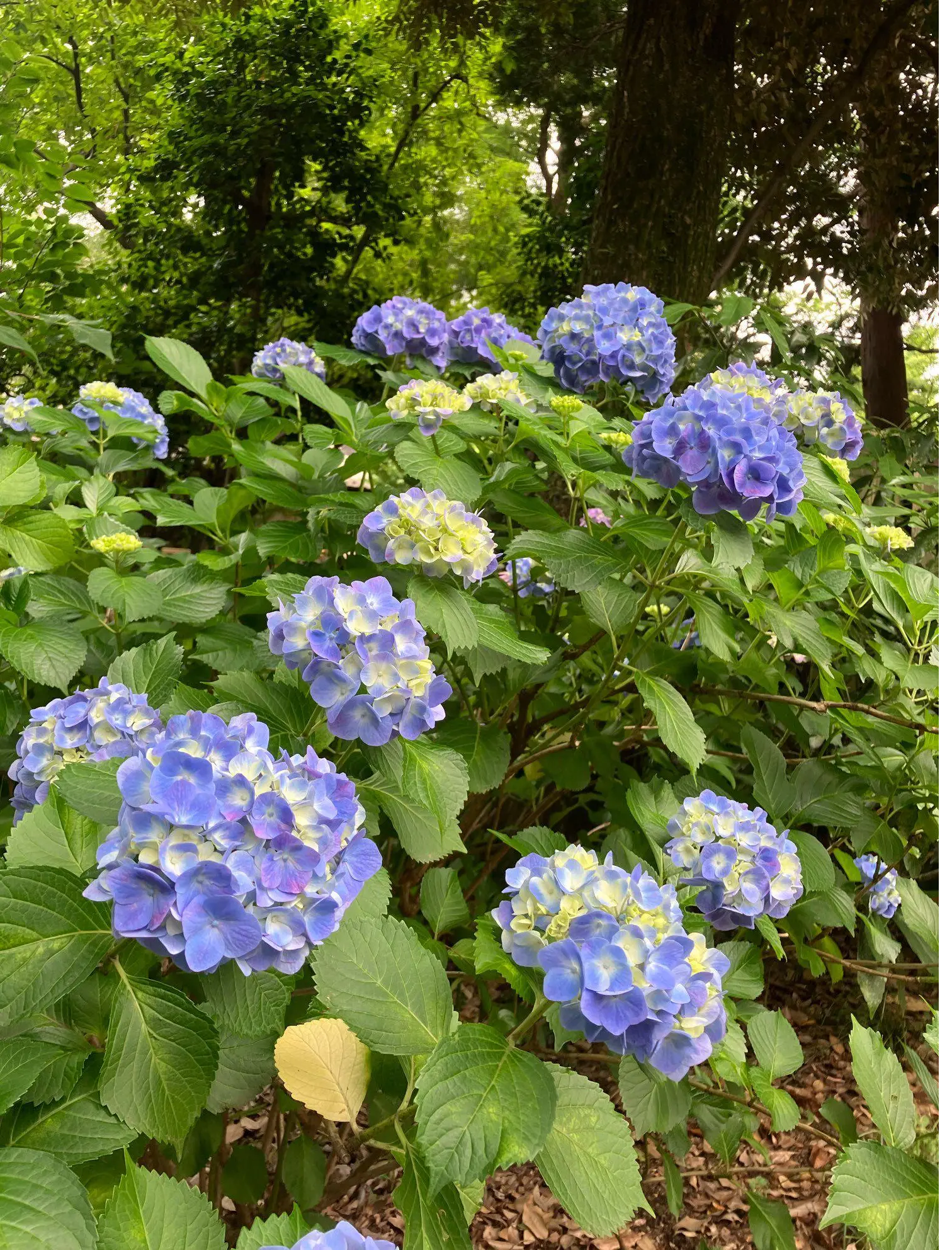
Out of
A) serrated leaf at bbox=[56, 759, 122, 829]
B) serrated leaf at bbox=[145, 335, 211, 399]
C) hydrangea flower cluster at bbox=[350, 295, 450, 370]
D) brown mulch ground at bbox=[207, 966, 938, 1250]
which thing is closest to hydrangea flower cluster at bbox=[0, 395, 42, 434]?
serrated leaf at bbox=[145, 335, 211, 399]

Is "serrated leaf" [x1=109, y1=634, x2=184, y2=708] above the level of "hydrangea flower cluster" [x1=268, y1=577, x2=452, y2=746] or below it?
below

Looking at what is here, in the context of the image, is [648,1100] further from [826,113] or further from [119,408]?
[826,113]

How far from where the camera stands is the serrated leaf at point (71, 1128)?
71cm

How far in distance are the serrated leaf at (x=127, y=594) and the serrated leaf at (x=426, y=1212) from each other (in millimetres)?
823

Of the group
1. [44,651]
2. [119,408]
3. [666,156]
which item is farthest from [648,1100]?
[666,156]

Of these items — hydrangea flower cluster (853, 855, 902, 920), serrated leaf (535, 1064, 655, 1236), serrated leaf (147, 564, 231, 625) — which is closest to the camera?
serrated leaf (535, 1064, 655, 1236)

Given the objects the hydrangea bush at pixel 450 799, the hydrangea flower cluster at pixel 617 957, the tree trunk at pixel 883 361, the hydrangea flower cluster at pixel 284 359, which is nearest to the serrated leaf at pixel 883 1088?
the hydrangea bush at pixel 450 799

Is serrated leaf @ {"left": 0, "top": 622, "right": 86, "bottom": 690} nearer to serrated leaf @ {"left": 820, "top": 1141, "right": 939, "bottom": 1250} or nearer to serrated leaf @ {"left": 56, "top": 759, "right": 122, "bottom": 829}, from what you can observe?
serrated leaf @ {"left": 56, "top": 759, "right": 122, "bottom": 829}

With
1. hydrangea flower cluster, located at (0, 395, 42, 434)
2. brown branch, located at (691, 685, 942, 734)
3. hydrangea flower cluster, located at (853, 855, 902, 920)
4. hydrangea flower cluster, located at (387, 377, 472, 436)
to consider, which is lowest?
hydrangea flower cluster, located at (853, 855, 902, 920)

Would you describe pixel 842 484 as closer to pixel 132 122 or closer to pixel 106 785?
pixel 106 785

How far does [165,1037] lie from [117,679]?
1.69ft

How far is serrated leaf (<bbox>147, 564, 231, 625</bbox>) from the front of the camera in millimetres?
1417

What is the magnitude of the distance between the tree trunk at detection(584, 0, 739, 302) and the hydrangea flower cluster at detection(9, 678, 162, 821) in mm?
2393

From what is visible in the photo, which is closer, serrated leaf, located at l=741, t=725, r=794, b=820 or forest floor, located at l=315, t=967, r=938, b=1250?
serrated leaf, located at l=741, t=725, r=794, b=820
